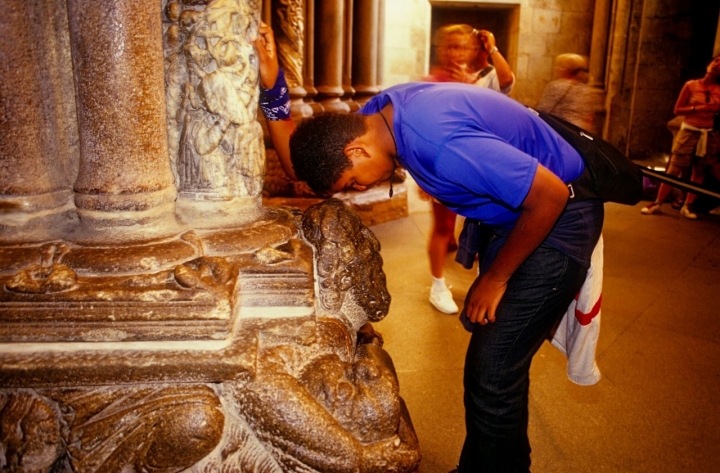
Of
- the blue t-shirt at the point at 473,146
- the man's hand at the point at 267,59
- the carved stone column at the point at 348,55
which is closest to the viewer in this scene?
the blue t-shirt at the point at 473,146

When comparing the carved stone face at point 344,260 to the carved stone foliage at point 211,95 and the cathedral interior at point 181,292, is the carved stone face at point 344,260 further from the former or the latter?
the carved stone foliage at point 211,95

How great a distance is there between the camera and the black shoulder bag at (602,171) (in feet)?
5.23

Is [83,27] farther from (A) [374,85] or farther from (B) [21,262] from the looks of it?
(A) [374,85]

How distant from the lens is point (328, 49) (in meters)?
5.36

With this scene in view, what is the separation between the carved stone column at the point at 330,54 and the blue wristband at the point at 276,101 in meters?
3.36

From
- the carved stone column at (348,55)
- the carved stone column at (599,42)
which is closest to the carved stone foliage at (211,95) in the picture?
the carved stone column at (348,55)

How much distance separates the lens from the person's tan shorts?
19.8ft

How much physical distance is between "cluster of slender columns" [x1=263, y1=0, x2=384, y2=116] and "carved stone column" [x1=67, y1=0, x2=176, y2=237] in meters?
3.25

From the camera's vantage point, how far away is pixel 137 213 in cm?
158

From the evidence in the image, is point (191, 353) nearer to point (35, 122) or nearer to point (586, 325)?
point (35, 122)

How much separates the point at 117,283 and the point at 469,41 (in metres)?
2.99

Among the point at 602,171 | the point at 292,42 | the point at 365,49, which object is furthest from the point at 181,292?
the point at 365,49

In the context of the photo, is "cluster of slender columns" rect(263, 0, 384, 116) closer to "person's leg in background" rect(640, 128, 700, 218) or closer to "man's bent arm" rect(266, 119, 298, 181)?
"man's bent arm" rect(266, 119, 298, 181)

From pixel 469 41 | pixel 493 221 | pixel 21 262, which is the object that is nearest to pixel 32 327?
pixel 21 262
